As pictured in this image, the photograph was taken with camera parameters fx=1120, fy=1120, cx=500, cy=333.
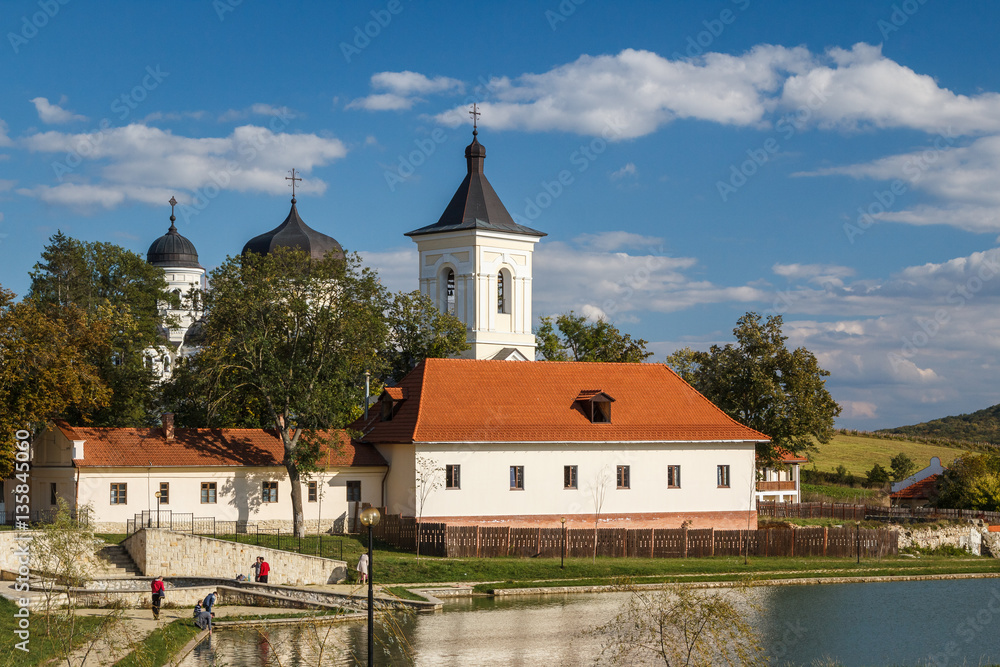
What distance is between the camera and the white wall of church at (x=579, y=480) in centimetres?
4181

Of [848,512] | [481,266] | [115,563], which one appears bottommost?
[115,563]

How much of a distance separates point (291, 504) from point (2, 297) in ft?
41.7

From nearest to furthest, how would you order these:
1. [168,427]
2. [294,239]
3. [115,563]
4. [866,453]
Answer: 1. [115,563]
2. [168,427]
3. [294,239]
4. [866,453]

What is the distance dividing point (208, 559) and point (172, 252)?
58.8 meters

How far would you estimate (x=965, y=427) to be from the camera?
130 meters

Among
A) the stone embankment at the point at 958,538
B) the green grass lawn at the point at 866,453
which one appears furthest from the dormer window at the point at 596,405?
the green grass lawn at the point at 866,453

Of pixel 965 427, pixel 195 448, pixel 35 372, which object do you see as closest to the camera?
pixel 35 372

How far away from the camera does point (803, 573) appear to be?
3694cm

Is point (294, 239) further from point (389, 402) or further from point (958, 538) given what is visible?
point (958, 538)

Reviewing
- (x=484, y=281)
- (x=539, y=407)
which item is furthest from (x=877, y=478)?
(x=539, y=407)

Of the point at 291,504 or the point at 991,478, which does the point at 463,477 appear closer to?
the point at 291,504

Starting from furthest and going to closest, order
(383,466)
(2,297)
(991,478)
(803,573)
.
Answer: (991,478), (383,466), (2,297), (803,573)

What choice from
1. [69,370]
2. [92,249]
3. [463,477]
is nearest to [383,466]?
[463,477]

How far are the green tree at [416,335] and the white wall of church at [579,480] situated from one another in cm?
1479
